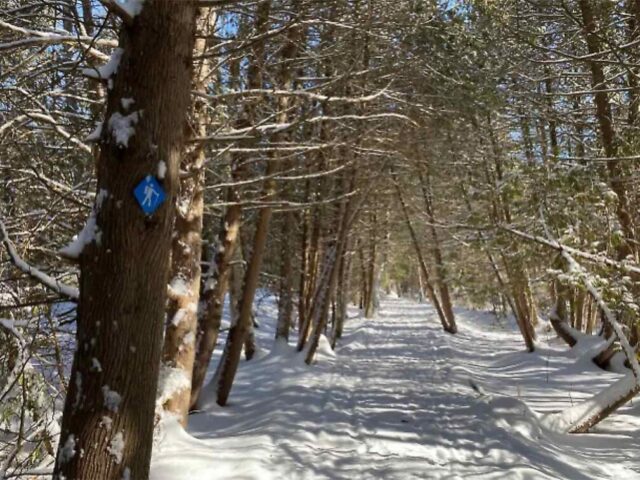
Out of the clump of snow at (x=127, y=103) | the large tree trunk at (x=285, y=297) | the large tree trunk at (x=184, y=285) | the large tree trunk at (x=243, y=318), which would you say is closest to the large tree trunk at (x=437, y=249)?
the large tree trunk at (x=285, y=297)

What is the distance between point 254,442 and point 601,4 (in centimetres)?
653

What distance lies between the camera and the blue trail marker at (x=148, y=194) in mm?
3018

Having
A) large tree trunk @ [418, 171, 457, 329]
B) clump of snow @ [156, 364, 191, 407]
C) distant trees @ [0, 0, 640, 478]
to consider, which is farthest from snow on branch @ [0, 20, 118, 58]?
large tree trunk @ [418, 171, 457, 329]

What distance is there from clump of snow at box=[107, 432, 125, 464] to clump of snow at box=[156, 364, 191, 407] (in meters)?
3.11

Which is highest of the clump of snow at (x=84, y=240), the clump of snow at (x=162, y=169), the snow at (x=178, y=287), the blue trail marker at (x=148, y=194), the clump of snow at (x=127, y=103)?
the clump of snow at (x=127, y=103)

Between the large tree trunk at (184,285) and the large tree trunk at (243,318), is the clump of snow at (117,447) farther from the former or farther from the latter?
the large tree trunk at (243,318)

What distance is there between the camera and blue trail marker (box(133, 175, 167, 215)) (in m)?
3.02

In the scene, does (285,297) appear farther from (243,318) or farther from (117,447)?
(117,447)

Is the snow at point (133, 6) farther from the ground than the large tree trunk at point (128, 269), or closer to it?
farther from the ground

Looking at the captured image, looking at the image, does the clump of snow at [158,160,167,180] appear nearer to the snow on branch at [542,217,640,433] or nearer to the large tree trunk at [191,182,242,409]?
the large tree trunk at [191,182,242,409]

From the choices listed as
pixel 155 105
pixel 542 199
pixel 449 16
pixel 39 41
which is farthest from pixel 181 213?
pixel 449 16

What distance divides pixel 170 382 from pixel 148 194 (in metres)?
3.54

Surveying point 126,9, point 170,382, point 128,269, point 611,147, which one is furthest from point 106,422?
point 611,147

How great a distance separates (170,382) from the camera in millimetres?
6152
